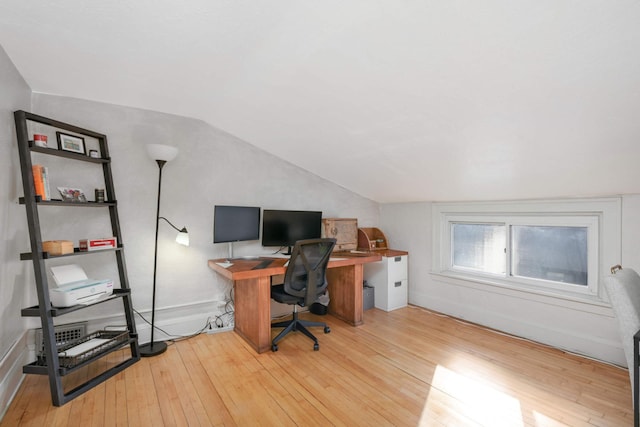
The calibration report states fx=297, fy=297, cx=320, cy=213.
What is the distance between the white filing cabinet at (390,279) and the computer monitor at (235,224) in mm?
1605

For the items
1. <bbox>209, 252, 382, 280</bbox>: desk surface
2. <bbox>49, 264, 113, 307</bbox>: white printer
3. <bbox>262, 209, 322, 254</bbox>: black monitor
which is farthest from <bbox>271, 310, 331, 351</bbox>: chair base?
<bbox>49, 264, 113, 307</bbox>: white printer

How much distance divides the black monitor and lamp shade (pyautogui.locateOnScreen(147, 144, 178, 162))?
1.05m

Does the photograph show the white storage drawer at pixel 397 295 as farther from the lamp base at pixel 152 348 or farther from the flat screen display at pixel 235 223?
the lamp base at pixel 152 348

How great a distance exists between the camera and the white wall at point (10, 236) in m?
1.80

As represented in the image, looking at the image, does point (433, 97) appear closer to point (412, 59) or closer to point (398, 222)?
point (412, 59)

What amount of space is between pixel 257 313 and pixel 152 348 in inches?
37.2

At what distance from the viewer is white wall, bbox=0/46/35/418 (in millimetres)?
1802

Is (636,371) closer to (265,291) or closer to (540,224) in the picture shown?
(540,224)

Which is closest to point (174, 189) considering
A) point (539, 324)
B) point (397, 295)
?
point (397, 295)

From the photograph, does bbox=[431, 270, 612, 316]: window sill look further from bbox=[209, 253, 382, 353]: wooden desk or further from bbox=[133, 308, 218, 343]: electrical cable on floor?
bbox=[133, 308, 218, 343]: electrical cable on floor

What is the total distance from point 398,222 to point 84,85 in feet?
11.8

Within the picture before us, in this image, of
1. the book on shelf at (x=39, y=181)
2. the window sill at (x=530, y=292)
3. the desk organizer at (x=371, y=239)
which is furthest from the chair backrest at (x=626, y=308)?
the book on shelf at (x=39, y=181)

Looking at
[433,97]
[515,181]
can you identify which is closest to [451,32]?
[433,97]

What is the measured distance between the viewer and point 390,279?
3.70 meters
